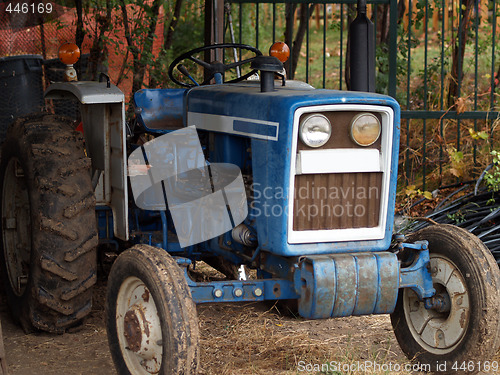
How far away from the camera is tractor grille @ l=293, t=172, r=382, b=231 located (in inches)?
124

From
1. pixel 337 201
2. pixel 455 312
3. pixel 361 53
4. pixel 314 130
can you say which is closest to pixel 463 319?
pixel 455 312

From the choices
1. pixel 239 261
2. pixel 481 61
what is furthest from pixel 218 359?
pixel 481 61

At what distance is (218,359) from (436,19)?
1290cm

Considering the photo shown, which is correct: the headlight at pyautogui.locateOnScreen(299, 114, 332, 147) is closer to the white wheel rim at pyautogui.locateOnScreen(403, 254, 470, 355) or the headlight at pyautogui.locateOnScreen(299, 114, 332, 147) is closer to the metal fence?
the white wheel rim at pyautogui.locateOnScreen(403, 254, 470, 355)

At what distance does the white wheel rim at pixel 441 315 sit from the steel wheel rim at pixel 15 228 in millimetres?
2235

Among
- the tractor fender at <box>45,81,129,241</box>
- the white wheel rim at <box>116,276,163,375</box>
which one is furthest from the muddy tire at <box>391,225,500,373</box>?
the tractor fender at <box>45,81,129,241</box>

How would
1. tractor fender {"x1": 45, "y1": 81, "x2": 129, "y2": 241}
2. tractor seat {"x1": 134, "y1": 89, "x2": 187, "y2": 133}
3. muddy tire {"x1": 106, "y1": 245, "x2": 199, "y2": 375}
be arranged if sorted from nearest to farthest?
muddy tire {"x1": 106, "y1": 245, "x2": 199, "y2": 375}, tractor fender {"x1": 45, "y1": 81, "x2": 129, "y2": 241}, tractor seat {"x1": 134, "y1": 89, "x2": 187, "y2": 133}

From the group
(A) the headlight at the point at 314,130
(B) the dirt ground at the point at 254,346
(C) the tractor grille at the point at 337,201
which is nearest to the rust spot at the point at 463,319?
(B) the dirt ground at the point at 254,346

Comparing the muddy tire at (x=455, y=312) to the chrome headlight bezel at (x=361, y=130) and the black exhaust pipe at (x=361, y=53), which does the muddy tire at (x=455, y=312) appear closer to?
the chrome headlight bezel at (x=361, y=130)

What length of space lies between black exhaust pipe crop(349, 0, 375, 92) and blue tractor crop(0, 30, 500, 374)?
636 mm

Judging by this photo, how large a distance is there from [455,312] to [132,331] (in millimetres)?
1414

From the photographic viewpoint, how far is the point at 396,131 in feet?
10.4

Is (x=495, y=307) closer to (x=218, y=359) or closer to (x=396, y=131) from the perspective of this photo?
(x=396, y=131)

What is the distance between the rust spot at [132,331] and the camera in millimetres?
2969
